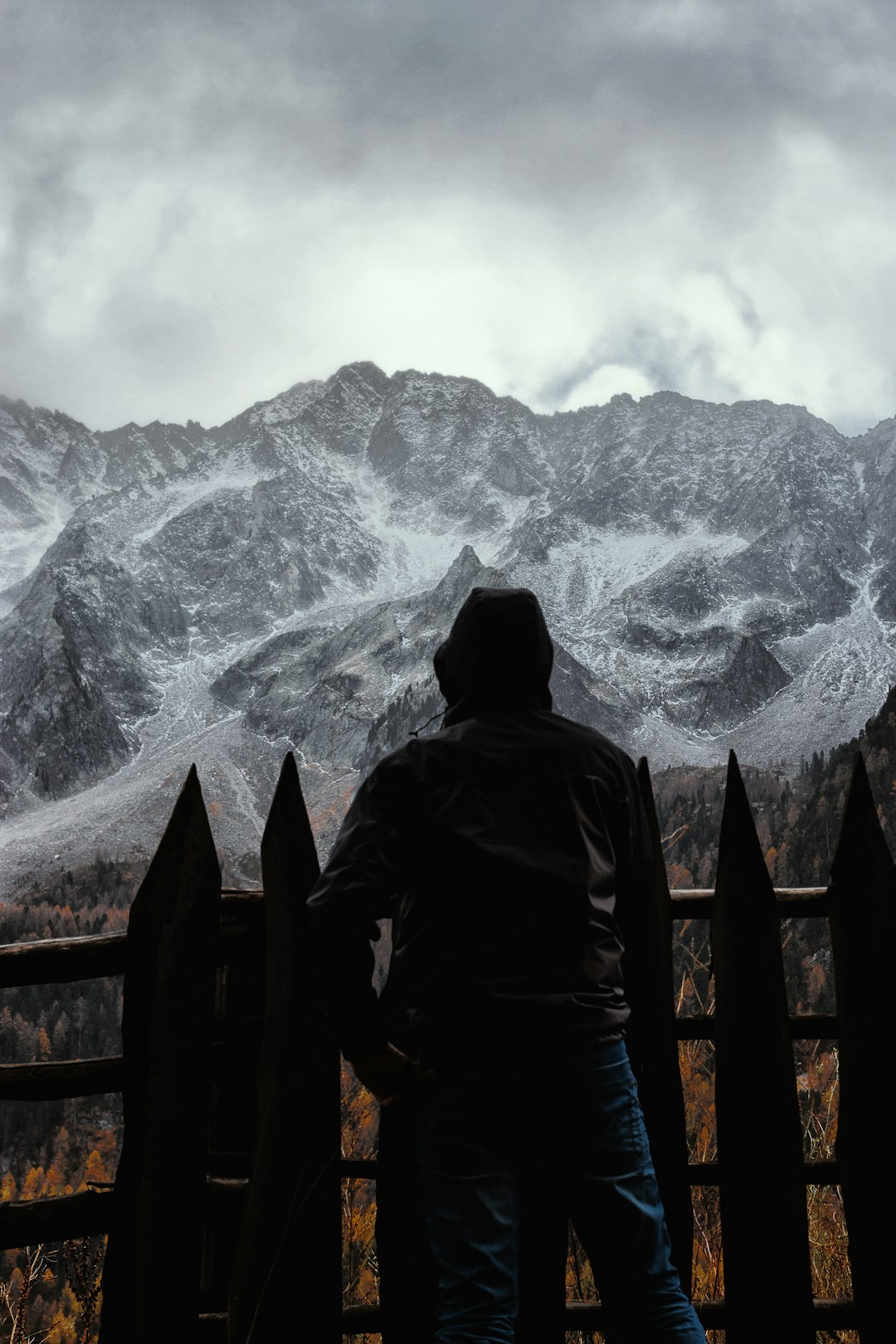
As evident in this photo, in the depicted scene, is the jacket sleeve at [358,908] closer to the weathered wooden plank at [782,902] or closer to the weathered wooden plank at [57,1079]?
the weathered wooden plank at [57,1079]

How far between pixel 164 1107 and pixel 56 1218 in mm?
377

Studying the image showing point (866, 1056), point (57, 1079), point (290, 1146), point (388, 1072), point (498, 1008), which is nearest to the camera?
point (498, 1008)

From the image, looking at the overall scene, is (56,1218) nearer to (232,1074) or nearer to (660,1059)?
(232,1074)

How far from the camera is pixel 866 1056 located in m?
2.70

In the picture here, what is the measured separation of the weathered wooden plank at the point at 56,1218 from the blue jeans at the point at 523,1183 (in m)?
1.01

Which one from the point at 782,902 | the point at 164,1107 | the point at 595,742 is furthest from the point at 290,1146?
the point at 782,902

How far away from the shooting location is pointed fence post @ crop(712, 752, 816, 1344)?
264 cm

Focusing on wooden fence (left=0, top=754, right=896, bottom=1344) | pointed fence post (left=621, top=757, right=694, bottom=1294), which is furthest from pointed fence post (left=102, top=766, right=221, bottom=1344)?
pointed fence post (left=621, top=757, right=694, bottom=1294)

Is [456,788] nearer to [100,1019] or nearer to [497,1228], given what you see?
[497,1228]

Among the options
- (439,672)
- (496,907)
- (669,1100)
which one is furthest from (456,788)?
(669,1100)

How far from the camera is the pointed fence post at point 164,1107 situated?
8.16ft

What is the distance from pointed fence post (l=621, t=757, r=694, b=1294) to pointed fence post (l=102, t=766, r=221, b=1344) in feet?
3.72

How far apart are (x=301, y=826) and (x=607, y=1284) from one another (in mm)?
1283

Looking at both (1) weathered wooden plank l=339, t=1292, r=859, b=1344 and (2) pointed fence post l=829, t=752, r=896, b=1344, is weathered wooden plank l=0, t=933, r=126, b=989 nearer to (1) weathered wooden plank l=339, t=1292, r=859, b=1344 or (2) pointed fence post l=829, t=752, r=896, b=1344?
(1) weathered wooden plank l=339, t=1292, r=859, b=1344
